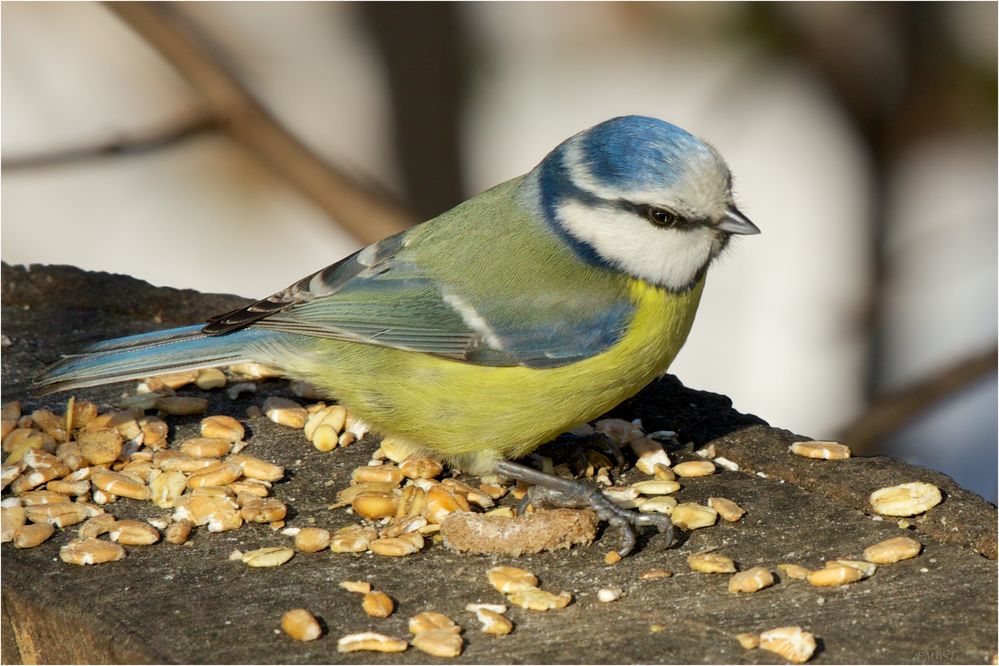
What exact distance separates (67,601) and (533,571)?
2.42 feet

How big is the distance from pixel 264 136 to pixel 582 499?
2.34 meters

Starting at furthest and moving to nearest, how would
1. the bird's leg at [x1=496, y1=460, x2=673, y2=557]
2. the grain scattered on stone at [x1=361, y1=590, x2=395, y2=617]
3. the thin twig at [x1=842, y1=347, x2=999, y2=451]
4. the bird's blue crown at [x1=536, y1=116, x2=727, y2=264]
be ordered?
the thin twig at [x1=842, y1=347, x2=999, y2=451] < the bird's blue crown at [x1=536, y1=116, x2=727, y2=264] < the bird's leg at [x1=496, y1=460, x2=673, y2=557] < the grain scattered on stone at [x1=361, y1=590, x2=395, y2=617]

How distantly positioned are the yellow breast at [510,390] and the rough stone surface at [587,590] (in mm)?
188

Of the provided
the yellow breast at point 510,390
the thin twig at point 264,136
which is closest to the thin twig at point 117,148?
the thin twig at point 264,136

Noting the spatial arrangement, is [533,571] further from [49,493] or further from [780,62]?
[780,62]

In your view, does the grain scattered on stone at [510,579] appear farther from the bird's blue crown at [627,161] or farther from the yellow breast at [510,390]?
the bird's blue crown at [627,161]

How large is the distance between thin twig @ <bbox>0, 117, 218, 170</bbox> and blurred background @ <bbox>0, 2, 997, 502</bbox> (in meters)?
0.01

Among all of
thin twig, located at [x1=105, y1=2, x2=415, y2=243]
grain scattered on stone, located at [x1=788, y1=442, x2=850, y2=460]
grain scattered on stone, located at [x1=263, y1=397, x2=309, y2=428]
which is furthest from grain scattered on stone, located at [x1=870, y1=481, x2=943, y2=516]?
thin twig, located at [x1=105, y1=2, x2=415, y2=243]

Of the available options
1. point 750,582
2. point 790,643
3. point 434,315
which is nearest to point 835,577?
point 750,582

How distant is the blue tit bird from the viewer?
226 centimetres

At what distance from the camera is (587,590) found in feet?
6.50

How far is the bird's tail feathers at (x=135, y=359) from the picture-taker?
2.36 meters

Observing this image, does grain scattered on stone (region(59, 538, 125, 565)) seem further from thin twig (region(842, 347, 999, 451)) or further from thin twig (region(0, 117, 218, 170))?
thin twig (region(842, 347, 999, 451))

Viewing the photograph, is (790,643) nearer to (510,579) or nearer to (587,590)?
(587,590)
